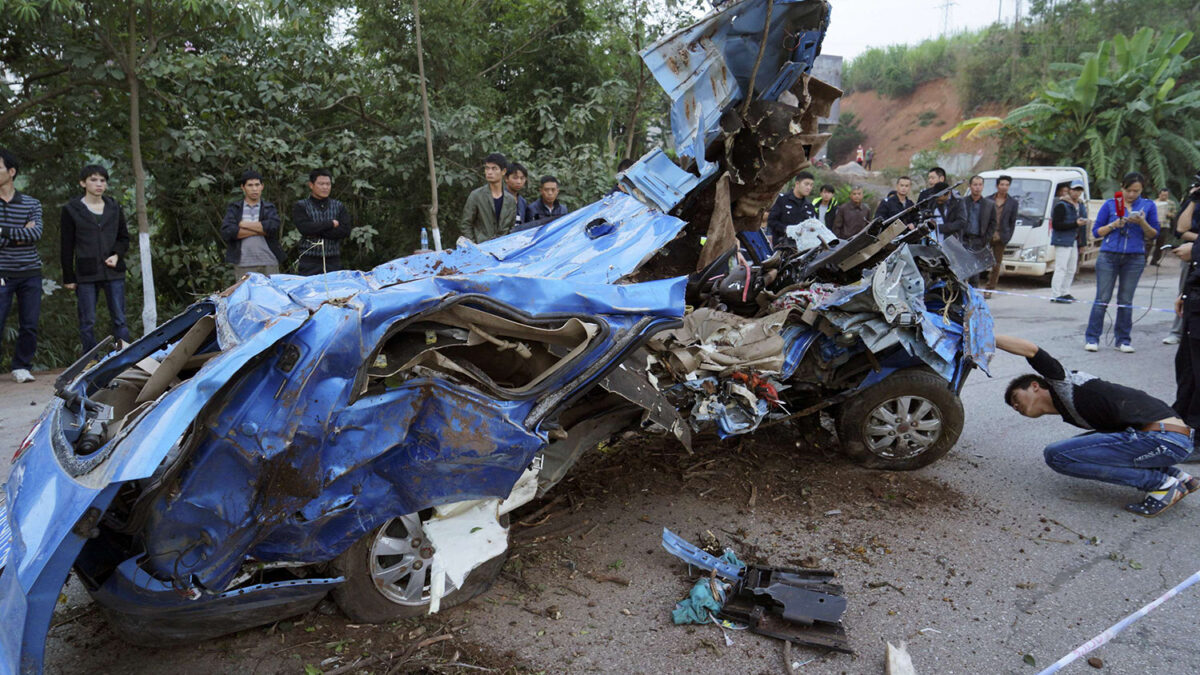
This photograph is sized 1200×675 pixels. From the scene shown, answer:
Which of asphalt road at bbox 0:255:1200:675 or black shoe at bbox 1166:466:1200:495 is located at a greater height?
black shoe at bbox 1166:466:1200:495

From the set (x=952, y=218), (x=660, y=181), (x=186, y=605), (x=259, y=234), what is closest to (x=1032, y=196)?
(x=952, y=218)

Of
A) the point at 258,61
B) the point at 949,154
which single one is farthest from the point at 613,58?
the point at 949,154

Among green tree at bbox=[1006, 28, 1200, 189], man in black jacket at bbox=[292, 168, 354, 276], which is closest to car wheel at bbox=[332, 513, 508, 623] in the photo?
man in black jacket at bbox=[292, 168, 354, 276]

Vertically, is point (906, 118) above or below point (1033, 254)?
above

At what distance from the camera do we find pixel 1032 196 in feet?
45.5

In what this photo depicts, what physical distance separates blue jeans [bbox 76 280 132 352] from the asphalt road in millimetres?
1578

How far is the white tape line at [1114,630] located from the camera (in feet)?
8.75

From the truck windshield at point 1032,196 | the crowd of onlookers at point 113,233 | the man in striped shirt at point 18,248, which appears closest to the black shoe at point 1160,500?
the crowd of onlookers at point 113,233

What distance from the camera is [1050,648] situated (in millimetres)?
2928

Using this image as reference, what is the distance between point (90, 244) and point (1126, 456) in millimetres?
8143

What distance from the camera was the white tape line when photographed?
2668 mm

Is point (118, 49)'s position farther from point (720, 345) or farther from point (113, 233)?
point (720, 345)

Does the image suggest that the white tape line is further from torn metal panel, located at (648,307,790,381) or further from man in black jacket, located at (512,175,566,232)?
man in black jacket, located at (512,175,566,232)

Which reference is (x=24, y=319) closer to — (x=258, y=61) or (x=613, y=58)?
(x=258, y=61)
